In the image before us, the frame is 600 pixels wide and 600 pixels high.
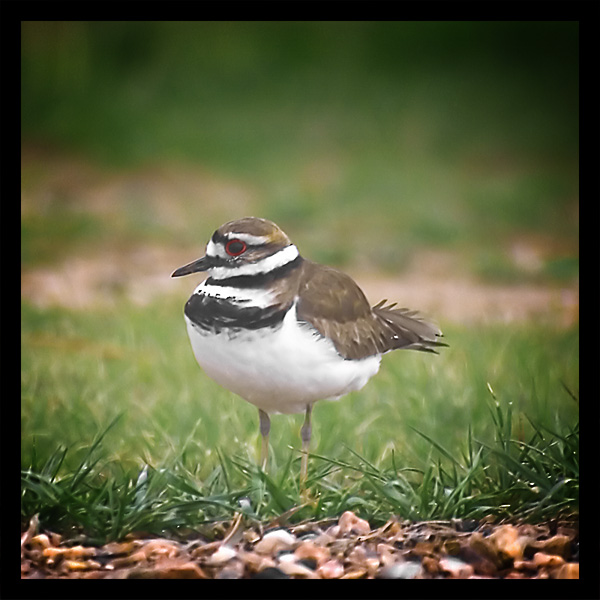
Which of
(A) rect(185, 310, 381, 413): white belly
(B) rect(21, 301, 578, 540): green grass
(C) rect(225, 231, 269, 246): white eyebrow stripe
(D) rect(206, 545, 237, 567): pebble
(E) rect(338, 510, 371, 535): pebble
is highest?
(C) rect(225, 231, 269, 246): white eyebrow stripe

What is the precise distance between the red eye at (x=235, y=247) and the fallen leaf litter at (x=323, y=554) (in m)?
0.48

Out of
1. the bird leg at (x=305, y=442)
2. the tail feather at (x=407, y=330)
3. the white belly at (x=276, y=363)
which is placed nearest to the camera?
the white belly at (x=276, y=363)

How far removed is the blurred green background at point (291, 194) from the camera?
205 cm

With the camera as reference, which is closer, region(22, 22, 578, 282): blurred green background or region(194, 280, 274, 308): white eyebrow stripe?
region(194, 280, 274, 308): white eyebrow stripe

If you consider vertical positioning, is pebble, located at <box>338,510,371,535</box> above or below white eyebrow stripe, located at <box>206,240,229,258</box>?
below

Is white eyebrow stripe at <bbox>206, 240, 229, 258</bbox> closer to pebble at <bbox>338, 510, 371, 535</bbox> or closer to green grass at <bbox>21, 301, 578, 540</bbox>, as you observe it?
green grass at <bbox>21, 301, 578, 540</bbox>

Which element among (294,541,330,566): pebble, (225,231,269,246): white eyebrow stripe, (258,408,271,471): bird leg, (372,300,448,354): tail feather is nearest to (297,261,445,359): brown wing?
(372,300,448,354): tail feather

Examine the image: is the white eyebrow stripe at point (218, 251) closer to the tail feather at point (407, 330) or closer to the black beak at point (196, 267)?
the black beak at point (196, 267)

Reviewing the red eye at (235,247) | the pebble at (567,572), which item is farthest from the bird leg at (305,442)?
the pebble at (567,572)

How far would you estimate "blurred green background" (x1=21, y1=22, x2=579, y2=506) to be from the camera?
6.73ft

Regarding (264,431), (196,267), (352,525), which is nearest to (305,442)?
(264,431)

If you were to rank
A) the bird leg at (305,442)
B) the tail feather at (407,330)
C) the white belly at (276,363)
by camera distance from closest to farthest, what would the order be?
1. the white belly at (276,363)
2. the bird leg at (305,442)
3. the tail feather at (407,330)
